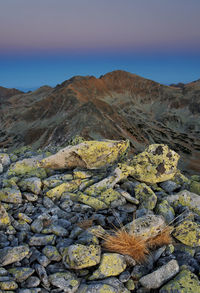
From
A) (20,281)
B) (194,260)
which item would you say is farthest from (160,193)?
(20,281)

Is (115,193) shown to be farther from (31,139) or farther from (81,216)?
(31,139)

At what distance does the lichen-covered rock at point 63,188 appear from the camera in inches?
348

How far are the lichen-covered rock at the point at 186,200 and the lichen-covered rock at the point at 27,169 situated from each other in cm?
509

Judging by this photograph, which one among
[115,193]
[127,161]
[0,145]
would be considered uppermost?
[127,161]

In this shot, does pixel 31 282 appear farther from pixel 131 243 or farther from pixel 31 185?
pixel 31 185

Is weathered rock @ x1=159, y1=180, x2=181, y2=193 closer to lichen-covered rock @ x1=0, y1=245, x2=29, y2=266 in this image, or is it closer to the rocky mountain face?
lichen-covered rock @ x1=0, y1=245, x2=29, y2=266

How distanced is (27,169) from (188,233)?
6807mm

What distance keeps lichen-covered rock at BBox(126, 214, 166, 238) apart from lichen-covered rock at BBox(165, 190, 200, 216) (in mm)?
2132

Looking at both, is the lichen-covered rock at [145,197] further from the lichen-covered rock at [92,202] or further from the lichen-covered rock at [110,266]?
the lichen-covered rock at [110,266]

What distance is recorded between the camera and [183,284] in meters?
5.73

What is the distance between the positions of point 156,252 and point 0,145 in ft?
461

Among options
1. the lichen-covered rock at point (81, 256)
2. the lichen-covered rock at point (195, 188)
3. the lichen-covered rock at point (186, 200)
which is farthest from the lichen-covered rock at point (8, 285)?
the lichen-covered rock at point (195, 188)

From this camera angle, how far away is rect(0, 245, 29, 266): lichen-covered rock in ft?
19.0

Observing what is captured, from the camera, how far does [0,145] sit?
135 m
